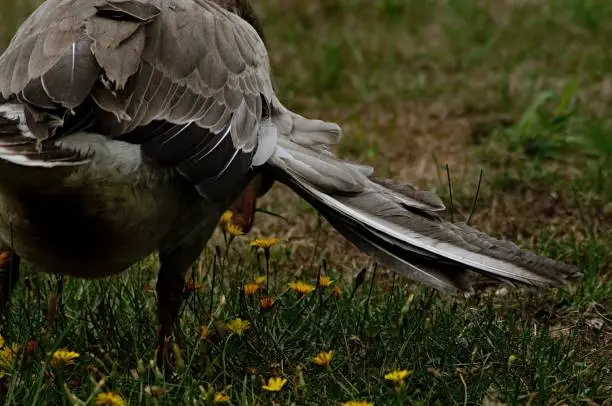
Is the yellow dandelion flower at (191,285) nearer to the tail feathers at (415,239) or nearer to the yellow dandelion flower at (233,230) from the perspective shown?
the yellow dandelion flower at (233,230)

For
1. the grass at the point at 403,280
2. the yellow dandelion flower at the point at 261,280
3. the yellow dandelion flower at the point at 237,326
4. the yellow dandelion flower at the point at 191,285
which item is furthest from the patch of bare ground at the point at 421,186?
the yellow dandelion flower at the point at 237,326

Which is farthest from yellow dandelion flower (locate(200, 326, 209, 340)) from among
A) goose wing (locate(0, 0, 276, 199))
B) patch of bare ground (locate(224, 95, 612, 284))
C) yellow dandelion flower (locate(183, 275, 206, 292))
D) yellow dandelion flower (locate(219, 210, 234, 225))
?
patch of bare ground (locate(224, 95, 612, 284))

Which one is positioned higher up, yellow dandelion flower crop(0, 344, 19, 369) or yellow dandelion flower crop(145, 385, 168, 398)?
yellow dandelion flower crop(145, 385, 168, 398)

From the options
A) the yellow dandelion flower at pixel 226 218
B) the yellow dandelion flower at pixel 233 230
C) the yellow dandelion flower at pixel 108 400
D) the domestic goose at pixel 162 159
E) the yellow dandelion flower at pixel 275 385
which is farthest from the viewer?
the yellow dandelion flower at pixel 226 218

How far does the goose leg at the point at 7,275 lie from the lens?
13.5 feet

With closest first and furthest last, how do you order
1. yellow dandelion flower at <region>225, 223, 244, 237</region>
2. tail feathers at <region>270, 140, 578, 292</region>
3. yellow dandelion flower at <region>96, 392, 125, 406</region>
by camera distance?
yellow dandelion flower at <region>96, 392, 125, 406</region>, tail feathers at <region>270, 140, 578, 292</region>, yellow dandelion flower at <region>225, 223, 244, 237</region>

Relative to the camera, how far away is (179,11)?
12.9ft

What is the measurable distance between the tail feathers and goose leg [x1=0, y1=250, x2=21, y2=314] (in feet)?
3.19

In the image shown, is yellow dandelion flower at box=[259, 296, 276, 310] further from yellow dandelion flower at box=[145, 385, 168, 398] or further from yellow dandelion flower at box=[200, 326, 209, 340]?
yellow dandelion flower at box=[145, 385, 168, 398]

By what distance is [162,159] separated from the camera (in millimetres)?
3533

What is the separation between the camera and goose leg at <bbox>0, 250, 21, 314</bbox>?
4125mm

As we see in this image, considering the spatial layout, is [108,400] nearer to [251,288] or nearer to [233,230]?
[251,288]

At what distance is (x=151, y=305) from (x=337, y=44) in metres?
3.77

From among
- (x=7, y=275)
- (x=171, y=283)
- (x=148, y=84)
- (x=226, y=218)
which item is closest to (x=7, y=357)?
(x=7, y=275)
